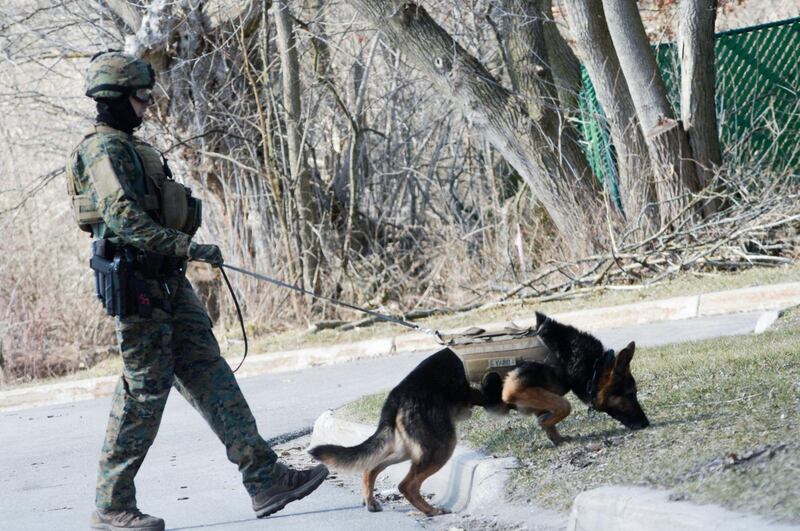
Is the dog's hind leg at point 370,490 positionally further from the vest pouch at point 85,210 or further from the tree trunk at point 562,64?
the tree trunk at point 562,64

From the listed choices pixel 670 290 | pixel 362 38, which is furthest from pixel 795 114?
pixel 362 38

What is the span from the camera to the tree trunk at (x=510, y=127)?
44.2 feet

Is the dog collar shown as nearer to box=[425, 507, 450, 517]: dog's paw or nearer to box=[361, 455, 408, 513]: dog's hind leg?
box=[425, 507, 450, 517]: dog's paw

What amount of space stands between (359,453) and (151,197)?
5.45ft

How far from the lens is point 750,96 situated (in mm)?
14828

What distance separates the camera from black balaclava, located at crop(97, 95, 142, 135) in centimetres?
554

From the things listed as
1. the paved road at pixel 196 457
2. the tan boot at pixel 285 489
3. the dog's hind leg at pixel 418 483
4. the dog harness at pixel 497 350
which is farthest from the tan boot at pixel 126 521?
the dog harness at pixel 497 350

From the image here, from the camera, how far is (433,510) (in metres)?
5.73

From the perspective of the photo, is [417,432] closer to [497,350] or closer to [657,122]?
[497,350]

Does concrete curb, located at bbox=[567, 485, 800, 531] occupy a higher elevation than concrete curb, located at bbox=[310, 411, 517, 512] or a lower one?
higher

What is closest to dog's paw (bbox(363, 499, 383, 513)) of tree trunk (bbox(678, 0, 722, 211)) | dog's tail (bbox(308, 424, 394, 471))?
Answer: dog's tail (bbox(308, 424, 394, 471))

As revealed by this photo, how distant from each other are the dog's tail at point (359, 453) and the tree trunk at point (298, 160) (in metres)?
9.38

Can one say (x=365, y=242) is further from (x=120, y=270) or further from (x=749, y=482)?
(x=749, y=482)

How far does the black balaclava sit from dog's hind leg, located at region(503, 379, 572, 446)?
239cm
